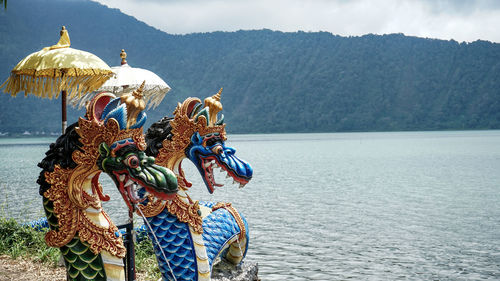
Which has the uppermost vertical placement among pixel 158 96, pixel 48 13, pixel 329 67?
pixel 48 13

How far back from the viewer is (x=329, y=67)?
152 meters

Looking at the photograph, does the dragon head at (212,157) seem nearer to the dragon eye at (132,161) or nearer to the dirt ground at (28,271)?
the dragon eye at (132,161)

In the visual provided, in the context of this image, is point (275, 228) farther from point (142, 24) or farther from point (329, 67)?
point (142, 24)

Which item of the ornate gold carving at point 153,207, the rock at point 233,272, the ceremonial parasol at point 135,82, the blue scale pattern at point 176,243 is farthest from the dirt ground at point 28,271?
the ceremonial parasol at point 135,82

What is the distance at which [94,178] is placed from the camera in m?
3.98

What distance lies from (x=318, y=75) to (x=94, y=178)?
14881 centimetres

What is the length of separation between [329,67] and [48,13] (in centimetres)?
8008

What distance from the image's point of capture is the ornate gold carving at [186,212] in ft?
16.9

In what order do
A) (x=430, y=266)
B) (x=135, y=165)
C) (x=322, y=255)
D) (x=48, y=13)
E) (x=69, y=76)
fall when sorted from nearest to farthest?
(x=135, y=165) < (x=69, y=76) < (x=430, y=266) < (x=322, y=255) < (x=48, y=13)

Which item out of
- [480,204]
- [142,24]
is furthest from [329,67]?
[480,204]

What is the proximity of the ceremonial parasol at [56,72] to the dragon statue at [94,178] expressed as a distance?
5.74ft

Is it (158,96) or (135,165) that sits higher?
(158,96)

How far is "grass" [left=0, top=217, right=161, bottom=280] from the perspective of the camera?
744cm

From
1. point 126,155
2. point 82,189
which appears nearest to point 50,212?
point 82,189
